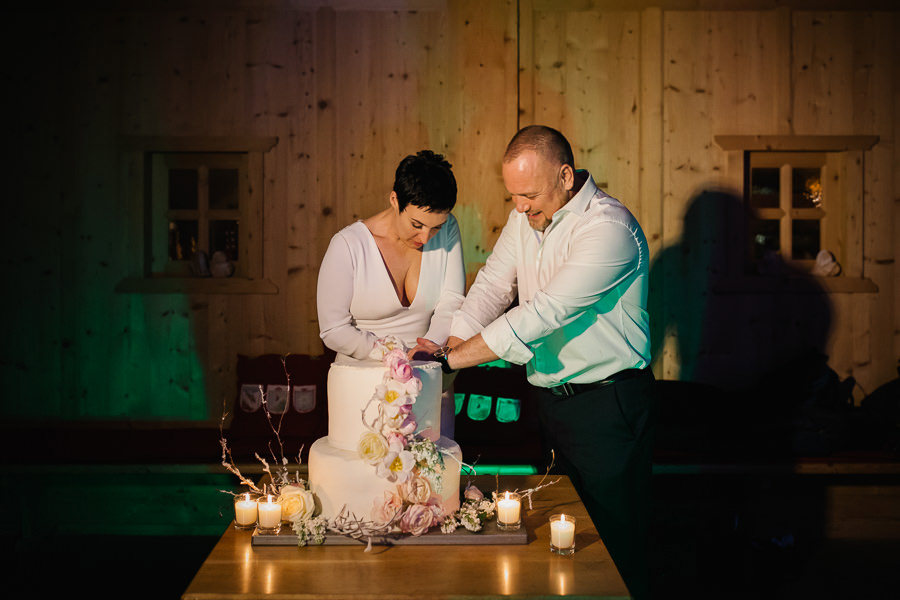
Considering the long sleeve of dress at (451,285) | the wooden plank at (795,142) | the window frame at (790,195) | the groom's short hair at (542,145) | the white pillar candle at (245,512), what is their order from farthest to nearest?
the window frame at (790,195) → the wooden plank at (795,142) → the long sleeve of dress at (451,285) → the groom's short hair at (542,145) → the white pillar candle at (245,512)

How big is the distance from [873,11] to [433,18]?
9.74 feet

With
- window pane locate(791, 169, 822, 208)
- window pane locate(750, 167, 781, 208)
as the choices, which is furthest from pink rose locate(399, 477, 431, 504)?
window pane locate(791, 169, 822, 208)

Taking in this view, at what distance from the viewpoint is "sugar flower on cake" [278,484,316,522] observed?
2064 millimetres

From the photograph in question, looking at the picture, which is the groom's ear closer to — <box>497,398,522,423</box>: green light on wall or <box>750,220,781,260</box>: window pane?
<box>497,398,522,423</box>: green light on wall

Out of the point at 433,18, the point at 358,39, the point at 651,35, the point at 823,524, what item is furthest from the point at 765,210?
the point at 358,39

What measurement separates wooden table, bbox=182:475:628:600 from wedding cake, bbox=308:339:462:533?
11cm

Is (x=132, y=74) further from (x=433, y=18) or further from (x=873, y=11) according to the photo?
(x=873, y=11)

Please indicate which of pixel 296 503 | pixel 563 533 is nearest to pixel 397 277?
pixel 296 503

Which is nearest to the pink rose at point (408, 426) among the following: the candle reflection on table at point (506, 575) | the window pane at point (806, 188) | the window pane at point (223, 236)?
the candle reflection on table at point (506, 575)

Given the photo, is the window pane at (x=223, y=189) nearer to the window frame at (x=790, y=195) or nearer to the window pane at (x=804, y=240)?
the window frame at (x=790, y=195)

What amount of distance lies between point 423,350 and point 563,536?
0.86 meters

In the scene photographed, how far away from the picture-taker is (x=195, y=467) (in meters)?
4.07

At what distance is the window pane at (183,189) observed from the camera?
17.0ft

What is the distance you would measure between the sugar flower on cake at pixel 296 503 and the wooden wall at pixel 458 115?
10.0 ft
